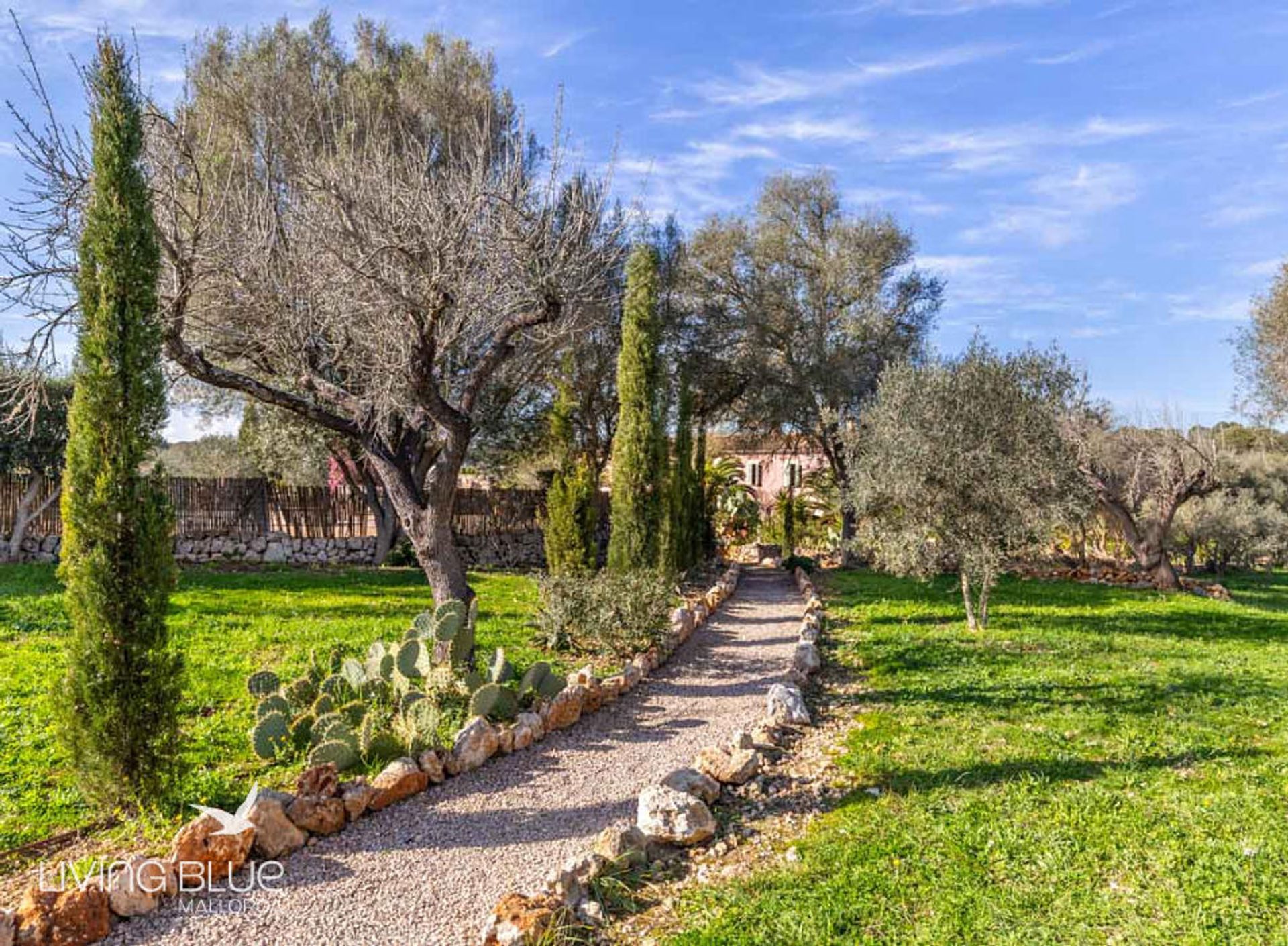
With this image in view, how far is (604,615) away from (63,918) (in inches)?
216

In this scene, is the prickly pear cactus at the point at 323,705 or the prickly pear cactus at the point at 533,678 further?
the prickly pear cactus at the point at 533,678

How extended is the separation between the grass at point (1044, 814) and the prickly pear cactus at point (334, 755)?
230 cm

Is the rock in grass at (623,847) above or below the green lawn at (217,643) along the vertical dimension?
Answer: below

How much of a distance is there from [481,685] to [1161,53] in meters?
8.83

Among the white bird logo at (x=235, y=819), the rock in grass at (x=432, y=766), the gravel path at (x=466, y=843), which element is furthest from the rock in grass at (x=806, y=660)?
the white bird logo at (x=235, y=819)

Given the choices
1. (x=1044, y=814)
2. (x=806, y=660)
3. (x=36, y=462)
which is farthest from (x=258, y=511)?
(x=1044, y=814)

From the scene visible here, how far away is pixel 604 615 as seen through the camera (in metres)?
8.11

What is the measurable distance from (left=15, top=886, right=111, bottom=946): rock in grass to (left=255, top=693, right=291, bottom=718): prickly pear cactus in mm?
1870

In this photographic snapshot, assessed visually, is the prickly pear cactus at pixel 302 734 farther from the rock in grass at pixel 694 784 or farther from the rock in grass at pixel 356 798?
the rock in grass at pixel 694 784

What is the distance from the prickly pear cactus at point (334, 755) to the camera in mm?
4500

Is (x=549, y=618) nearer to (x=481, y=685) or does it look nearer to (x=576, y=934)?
(x=481, y=685)

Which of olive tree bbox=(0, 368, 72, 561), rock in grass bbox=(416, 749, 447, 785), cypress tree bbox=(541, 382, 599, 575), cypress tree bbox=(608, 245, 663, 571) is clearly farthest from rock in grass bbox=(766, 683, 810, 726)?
olive tree bbox=(0, 368, 72, 561)

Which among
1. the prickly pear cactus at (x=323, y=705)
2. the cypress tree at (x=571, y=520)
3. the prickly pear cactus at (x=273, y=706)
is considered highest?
the cypress tree at (x=571, y=520)

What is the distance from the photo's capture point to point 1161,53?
25.7ft
